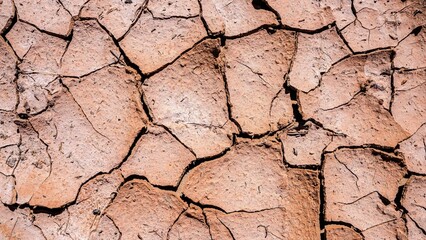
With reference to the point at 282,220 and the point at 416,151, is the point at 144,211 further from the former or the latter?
the point at 416,151

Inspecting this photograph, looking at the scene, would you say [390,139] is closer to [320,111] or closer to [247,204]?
[320,111]

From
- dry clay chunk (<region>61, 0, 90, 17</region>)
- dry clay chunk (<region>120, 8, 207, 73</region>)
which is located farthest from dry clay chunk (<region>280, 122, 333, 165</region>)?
dry clay chunk (<region>61, 0, 90, 17</region>)

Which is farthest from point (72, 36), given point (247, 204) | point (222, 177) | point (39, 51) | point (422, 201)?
point (422, 201)

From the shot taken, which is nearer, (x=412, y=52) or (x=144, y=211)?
(x=144, y=211)

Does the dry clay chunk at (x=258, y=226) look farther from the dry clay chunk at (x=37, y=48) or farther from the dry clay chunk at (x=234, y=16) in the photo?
the dry clay chunk at (x=37, y=48)

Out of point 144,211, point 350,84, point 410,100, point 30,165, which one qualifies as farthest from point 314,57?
point 30,165

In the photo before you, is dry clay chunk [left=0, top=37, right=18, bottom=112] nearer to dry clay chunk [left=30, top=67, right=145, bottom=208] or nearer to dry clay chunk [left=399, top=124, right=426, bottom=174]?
dry clay chunk [left=30, top=67, right=145, bottom=208]
